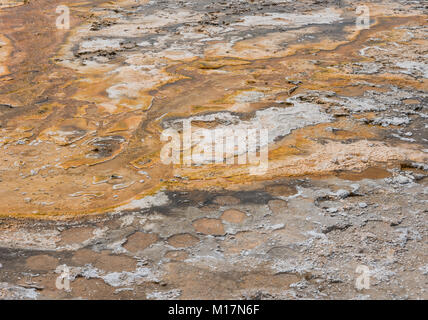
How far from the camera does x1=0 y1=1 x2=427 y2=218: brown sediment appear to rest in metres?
3.55

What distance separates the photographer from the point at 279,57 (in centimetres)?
623

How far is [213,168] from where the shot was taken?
3701 mm

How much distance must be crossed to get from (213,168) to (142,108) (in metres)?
1.50

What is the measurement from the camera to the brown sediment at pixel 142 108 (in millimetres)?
3549

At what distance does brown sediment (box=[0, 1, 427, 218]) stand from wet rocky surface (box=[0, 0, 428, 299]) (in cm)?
2

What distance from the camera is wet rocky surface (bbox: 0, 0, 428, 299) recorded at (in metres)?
2.59

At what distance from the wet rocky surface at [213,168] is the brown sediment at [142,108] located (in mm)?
21

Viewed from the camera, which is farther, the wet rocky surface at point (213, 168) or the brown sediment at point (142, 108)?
the brown sediment at point (142, 108)

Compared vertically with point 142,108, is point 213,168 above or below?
below

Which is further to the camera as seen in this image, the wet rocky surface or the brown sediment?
the brown sediment

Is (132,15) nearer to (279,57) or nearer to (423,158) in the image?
(279,57)

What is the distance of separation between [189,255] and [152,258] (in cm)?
23
